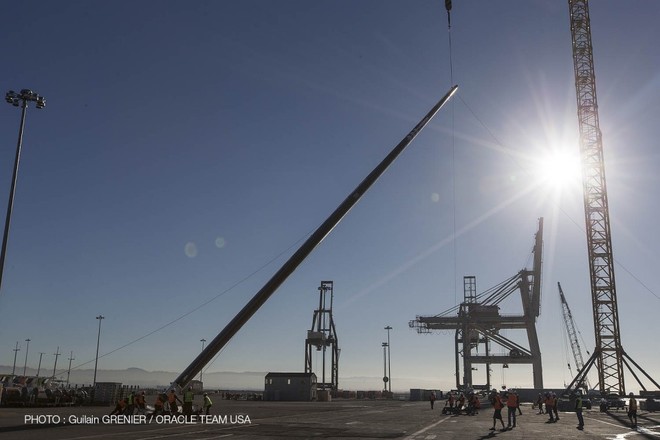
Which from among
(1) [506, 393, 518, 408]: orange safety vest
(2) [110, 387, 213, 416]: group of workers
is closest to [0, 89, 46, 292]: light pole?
(2) [110, 387, 213, 416]: group of workers

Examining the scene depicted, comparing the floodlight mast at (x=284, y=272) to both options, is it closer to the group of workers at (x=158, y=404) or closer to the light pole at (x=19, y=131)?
the group of workers at (x=158, y=404)

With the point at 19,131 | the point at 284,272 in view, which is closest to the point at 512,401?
the point at 284,272

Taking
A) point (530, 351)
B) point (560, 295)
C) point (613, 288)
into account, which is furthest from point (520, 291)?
point (560, 295)

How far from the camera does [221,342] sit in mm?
22562

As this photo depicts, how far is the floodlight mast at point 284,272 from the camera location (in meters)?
22.4

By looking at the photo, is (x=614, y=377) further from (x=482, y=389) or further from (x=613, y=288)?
(x=482, y=389)

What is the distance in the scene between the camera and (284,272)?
78.6 feet

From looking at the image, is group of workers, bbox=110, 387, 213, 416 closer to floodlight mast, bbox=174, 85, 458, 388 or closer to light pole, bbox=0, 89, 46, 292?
floodlight mast, bbox=174, 85, 458, 388

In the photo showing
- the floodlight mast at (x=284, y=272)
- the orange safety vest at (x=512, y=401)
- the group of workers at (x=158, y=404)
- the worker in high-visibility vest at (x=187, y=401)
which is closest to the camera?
the floodlight mast at (x=284, y=272)

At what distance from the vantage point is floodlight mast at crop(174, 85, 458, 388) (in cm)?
2244

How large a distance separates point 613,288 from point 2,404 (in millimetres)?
63346

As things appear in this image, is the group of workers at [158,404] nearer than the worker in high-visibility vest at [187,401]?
Yes

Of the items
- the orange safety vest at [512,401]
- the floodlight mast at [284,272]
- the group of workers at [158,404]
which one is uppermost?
the floodlight mast at [284,272]

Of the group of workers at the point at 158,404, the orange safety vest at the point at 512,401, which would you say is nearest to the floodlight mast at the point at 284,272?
the group of workers at the point at 158,404
